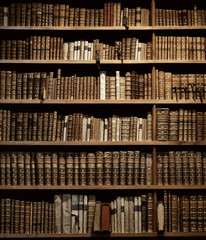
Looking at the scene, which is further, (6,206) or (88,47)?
(88,47)

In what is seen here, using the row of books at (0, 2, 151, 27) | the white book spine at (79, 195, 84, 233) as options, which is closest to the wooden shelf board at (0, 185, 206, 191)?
the white book spine at (79, 195, 84, 233)

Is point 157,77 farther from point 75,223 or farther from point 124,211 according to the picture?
point 75,223

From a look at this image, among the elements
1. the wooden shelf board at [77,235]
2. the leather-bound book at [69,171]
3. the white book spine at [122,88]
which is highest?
the white book spine at [122,88]

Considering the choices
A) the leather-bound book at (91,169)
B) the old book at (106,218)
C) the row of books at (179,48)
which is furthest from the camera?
the row of books at (179,48)

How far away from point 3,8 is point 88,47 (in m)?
0.81

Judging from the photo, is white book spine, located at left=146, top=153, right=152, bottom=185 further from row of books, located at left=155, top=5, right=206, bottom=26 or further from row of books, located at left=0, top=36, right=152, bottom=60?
row of books, located at left=155, top=5, right=206, bottom=26

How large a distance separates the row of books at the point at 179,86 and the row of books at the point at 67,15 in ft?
1.66

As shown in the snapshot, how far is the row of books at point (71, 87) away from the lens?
8.26ft

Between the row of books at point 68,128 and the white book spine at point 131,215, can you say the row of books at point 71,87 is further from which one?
the white book spine at point 131,215

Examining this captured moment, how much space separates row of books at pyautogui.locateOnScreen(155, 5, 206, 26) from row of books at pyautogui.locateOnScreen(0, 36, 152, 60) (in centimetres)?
24

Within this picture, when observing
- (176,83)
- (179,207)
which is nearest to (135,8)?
(176,83)

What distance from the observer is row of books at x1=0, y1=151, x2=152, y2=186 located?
245 centimetres

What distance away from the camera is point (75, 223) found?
7.90 feet

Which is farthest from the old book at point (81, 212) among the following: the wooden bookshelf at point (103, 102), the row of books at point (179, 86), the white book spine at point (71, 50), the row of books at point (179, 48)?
the row of books at point (179, 48)
